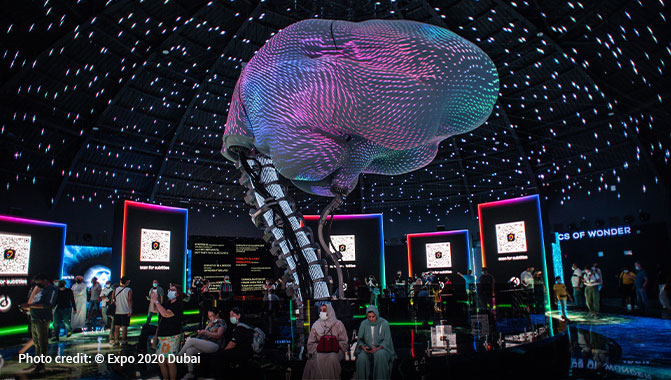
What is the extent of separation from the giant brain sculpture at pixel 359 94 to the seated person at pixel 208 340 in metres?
1.35

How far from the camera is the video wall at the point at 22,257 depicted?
15352mm

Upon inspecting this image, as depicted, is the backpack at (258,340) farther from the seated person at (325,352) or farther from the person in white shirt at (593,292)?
the person in white shirt at (593,292)

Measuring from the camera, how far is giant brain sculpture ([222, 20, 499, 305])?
5773mm

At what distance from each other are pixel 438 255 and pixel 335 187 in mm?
17236

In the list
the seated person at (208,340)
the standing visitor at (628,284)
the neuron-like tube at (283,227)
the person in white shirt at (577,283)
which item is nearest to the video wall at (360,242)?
the person in white shirt at (577,283)

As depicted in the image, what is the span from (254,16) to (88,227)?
13.0 m

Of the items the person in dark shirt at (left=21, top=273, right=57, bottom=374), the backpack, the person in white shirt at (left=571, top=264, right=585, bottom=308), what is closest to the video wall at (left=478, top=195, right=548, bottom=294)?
the person in white shirt at (left=571, top=264, right=585, bottom=308)

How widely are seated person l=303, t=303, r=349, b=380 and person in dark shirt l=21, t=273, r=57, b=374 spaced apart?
16.6 ft

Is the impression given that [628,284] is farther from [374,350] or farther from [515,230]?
[374,350]

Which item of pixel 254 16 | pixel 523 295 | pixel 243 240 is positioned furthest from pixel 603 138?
pixel 243 240

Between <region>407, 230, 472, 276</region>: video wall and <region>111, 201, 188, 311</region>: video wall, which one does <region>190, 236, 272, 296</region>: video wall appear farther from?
<region>407, 230, 472, 276</region>: video wall

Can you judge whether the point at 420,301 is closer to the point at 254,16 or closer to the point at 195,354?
the point at 195,354

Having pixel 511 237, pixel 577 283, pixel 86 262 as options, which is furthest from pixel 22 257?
pixel 577 283

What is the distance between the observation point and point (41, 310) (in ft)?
27.2
